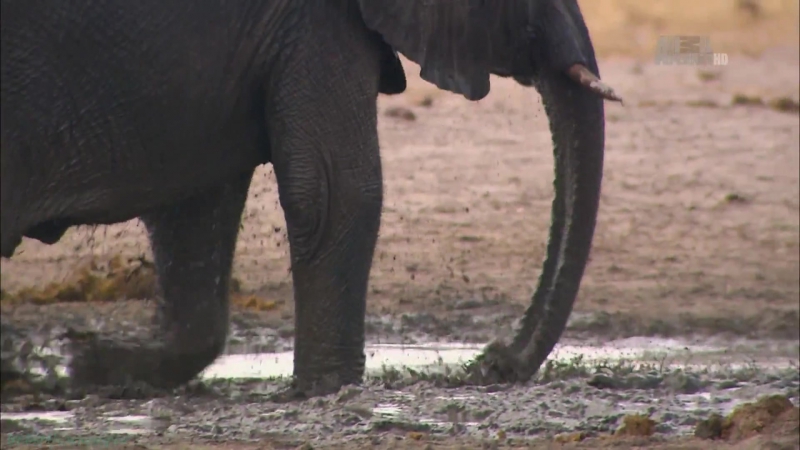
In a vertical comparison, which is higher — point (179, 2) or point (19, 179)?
point (179, 2)

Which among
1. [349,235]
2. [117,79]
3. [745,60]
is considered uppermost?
[745,60]

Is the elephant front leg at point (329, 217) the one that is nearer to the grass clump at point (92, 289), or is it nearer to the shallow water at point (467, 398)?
the shallow water at point (467, 398)

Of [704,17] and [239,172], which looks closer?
[239,172]

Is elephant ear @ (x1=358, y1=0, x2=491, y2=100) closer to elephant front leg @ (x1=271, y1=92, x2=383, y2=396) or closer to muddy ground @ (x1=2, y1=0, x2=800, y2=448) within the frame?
elephant front leg @ (x1=271, y1=92, x2=383, y2=396)

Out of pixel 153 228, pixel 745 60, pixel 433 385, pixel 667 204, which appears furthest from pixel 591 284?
pixel 745 60

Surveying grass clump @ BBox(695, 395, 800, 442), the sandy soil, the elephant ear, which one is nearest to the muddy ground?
the sandy soil

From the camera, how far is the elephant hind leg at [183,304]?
6453 mm

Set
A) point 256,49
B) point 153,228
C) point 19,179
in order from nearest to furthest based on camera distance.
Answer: point 19,179, point 256,49, point 153,228

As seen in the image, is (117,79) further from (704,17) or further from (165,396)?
(704,17)

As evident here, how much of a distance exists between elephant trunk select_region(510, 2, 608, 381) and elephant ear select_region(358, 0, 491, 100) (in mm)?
222

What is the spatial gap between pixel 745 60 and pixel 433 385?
11.9 metres

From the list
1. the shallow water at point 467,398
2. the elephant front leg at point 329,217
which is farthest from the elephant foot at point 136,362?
the elephant front leg at point 329,217

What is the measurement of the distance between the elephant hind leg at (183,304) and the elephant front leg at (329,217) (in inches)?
21.0

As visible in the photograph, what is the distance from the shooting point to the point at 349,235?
235 inches
